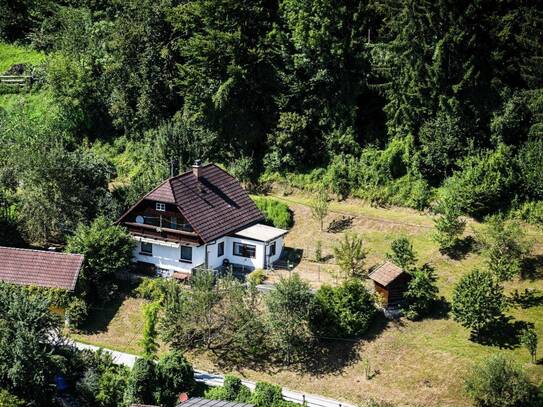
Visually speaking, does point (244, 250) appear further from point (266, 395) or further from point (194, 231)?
point (266, 395)

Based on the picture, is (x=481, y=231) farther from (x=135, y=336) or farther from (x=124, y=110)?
(x=124, y=110)

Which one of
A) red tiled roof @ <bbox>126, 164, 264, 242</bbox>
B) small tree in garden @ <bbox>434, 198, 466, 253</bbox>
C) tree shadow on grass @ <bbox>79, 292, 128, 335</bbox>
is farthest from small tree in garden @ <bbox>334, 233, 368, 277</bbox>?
tree shadow on grass @ <bbox>79, 292, 128, 335</bbox>

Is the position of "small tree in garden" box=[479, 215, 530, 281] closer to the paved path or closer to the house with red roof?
the paved path

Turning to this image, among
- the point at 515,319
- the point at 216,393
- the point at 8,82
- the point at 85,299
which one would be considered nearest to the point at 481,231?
the point at 515,319

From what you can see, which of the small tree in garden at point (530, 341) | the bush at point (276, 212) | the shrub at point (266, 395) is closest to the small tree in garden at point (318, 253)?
the bush at point (276, 212)

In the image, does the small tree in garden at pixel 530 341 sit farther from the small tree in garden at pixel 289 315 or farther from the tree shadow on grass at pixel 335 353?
the small tree in garden at pixel 289 315

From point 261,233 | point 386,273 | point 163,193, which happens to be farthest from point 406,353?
→ point 163,193
